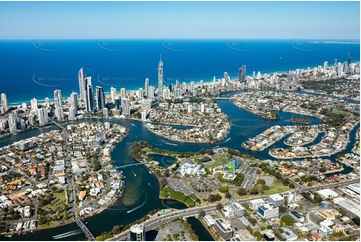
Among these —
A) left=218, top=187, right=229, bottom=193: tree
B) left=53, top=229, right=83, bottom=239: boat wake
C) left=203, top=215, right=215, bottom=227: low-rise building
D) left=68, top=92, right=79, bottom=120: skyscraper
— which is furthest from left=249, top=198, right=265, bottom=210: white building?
left=68, top=92, right=79, bottom=120: skyscraper

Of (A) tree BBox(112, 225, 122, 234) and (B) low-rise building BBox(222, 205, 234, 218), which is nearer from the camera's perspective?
(A) tree BBox(112, 225, 122, 234)

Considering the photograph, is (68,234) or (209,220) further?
(209,220)

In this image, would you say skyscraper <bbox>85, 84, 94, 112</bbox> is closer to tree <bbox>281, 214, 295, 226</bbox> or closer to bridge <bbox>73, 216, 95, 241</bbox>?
bridge <bbox>73, 216, 95, 241</bbox>

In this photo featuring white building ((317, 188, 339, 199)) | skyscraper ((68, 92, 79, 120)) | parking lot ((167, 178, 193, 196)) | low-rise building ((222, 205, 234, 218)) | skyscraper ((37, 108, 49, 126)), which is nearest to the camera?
low-rise building ((222, 205, 234, 218))

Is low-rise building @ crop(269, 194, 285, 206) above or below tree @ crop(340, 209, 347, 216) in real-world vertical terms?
above

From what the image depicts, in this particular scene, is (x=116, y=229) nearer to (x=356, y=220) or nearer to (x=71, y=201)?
(x=71, y=201)

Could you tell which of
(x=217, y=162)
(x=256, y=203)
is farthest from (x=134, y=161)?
(x=256, y=203)

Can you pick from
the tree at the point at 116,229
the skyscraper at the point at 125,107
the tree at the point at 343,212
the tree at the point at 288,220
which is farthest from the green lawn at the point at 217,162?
the skyscraper at the point at 125,107

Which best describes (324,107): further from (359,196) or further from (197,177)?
(197,177)

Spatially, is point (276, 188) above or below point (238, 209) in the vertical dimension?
below

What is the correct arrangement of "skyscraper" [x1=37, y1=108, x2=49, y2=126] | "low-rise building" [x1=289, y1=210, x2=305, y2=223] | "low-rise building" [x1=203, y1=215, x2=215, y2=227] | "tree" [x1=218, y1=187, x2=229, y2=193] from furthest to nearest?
"skyscraper" [x1=37, y1=108, x2=49, y2=126]
"tree" [x1=218, y1=187, x2=229, y2=193]
"low-rise building" [x1=289, y1=210, x2=305, y2=223]
"low-rise building" [x1=203, y1=215, x2=215, y2=227]
